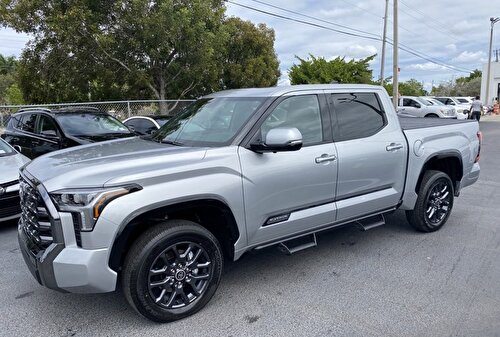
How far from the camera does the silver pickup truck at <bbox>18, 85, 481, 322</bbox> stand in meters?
2.77

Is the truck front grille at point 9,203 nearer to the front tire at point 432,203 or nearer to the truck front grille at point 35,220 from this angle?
the truck front grille at point 35,220

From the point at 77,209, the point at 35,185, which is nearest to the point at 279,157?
the point at 77,209

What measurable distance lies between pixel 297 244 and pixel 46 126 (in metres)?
6.35

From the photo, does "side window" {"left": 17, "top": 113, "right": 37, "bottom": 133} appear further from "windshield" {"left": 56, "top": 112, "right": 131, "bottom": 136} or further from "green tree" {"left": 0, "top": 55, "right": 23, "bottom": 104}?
"green tree" {"left": 0, "top": 55, "right": 23, "bottom": 104}

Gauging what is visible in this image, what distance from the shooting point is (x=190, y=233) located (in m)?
3.08

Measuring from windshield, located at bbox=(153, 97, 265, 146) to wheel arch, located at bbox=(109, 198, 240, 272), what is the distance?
58cm

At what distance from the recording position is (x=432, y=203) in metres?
5.00

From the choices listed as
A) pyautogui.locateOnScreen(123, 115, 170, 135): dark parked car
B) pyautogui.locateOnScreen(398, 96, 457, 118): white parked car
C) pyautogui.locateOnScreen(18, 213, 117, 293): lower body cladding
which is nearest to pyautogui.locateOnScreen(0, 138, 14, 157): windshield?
pyautogui.locateOnScreen(123, 115, 170, 135): dark parked car

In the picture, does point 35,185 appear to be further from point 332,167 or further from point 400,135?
point 400,135

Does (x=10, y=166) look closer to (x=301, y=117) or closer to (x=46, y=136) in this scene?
(x=46, y=136)

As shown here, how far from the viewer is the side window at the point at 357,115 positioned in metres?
4.11

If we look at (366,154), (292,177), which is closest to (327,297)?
(292,177)

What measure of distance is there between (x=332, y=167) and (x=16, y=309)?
9.97ft

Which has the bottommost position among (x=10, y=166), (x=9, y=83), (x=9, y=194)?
(x=9, y=194)
